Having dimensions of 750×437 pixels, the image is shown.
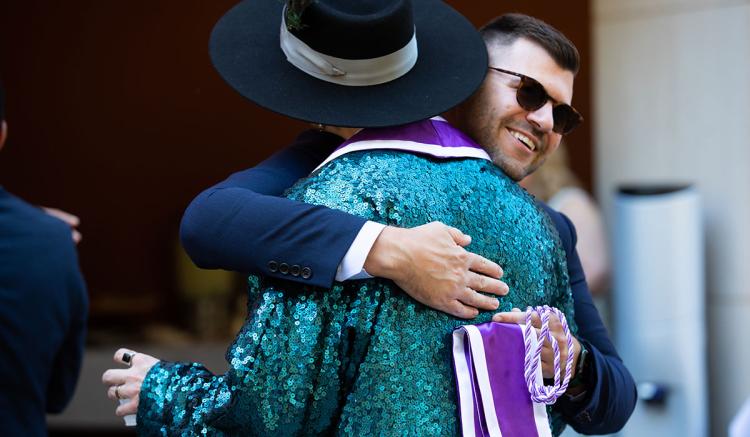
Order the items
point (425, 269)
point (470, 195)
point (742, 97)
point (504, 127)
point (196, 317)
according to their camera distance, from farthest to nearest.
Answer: point (196, 317), point (742, 97), point (504, 127), point (470, 195), point (425, 269)

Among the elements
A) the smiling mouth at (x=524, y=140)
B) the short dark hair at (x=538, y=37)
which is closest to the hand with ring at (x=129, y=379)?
the smiling mouth at (x=524, y=140)

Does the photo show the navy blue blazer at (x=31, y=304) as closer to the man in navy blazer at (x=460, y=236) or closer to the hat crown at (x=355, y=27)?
the man in navy blazer at (x=460, y=236)

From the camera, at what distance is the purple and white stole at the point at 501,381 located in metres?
1.73

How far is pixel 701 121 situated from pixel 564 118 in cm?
335

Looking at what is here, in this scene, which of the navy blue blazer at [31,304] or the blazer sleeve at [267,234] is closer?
the blazer sleeve at [267,234]

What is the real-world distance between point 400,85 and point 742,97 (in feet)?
11.7

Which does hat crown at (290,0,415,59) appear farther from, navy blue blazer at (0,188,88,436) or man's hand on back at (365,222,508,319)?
navy blue blazer at (0,188,88,436)

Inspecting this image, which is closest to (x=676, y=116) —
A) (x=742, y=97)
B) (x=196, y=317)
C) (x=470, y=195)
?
(x=742, y=97)

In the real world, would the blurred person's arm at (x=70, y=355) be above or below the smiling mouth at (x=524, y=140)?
below

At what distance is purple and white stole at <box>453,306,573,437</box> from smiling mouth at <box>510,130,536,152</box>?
327 millimetres

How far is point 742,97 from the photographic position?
16.6ft

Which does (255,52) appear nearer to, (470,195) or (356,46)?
(356,46)

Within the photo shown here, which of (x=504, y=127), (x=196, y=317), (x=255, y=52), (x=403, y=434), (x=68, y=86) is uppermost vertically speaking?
(x=255, y=52)

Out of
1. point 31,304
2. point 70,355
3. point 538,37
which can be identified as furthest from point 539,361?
point 70,355
